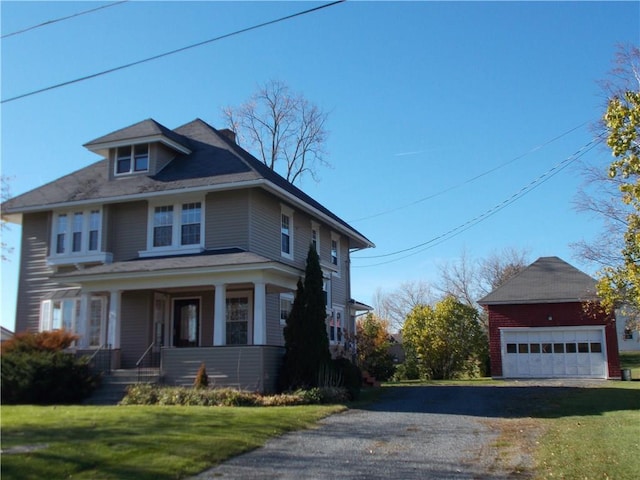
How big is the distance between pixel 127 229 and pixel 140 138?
10.5ft

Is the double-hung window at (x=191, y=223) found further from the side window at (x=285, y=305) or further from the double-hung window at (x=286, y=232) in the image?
the side window at (x=285, y=305)

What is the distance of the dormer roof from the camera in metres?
22.1

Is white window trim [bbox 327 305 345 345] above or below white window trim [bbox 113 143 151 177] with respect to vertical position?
below

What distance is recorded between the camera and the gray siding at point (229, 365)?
17.5m

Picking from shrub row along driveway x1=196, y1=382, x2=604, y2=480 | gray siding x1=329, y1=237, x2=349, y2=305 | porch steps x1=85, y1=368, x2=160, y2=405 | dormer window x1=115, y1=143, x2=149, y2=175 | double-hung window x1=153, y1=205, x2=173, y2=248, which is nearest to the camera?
shrub row along driveway x1=196, y1=382, x2=604, y2=480

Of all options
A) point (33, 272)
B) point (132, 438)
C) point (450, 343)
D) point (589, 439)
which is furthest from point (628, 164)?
point (450, 343)

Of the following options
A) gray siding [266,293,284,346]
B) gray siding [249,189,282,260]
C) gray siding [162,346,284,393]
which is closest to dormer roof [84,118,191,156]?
gray siding [249,189,282,260]

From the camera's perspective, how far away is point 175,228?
2125 centimetres

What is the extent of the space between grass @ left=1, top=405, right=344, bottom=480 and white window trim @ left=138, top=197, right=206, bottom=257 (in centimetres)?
719

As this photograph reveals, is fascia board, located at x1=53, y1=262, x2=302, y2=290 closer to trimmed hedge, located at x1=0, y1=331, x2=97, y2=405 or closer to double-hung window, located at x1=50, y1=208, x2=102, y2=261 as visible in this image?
trimmed hedge, located at x1=0, y1=331, x2=97, y2=405

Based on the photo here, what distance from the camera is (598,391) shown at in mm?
22484

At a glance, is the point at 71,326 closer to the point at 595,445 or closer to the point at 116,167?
the point at 116,167

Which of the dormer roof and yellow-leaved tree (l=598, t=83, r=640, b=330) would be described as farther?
the dormer roof

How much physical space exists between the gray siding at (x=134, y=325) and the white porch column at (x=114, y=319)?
1.15 metres
